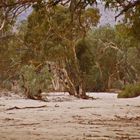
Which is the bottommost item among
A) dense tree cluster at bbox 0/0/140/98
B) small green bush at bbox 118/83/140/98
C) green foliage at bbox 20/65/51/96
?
small green bush at bbox 118/83/140/98

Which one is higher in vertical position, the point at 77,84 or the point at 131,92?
the point at 77,84

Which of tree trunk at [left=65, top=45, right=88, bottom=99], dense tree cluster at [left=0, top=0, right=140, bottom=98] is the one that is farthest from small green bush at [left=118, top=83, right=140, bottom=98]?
tree trunk at [left=65, top=45, right=88, bottom=99]

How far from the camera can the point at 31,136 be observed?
27.9 ft

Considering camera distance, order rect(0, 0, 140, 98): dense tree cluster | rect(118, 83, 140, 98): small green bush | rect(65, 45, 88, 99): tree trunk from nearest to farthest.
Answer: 1. rect(0, 0, 140, 98): dense tree cluster
2. rect(65, 45, 88, 99): tree trunk
3. rect(118, 83, 140, 98): small green bush

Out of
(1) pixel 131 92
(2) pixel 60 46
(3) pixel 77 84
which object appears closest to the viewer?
(2) pixel 60 46

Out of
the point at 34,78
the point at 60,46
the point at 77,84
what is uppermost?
the point at 60,46

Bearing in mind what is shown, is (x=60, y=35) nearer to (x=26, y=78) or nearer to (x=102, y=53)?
(x=26, y=78)

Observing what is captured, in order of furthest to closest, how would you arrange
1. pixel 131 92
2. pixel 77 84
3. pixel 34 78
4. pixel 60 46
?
pixel 131 92 < pixel 77 84 < pixel 60 46 < pixel 34 78

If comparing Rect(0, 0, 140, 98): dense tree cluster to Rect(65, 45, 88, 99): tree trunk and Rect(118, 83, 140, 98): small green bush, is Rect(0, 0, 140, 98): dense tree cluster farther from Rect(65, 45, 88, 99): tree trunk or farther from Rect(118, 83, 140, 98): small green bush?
Rect(118, 83, 140, 98): small green bush

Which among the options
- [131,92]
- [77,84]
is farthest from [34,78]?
[131,92]

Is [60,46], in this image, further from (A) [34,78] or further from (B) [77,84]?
(A) [34,78]

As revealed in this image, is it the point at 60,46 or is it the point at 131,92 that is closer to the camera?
the point at 60,46

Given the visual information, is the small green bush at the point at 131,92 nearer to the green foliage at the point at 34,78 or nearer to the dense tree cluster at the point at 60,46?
the dense tree cluster at the point at 60,46

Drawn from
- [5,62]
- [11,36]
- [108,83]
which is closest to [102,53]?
[108,83]
